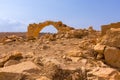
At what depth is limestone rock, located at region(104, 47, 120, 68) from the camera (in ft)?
22.2

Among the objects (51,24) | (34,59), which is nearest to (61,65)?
(34,59)

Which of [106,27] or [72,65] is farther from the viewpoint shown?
[106,27]

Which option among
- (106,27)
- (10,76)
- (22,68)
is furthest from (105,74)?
(106,27)

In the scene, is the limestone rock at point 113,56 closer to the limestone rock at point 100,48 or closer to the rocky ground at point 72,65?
the rocky ground at point 72,65

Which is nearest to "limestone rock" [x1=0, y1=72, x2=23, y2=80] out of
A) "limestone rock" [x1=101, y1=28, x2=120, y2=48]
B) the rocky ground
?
the rocky ground

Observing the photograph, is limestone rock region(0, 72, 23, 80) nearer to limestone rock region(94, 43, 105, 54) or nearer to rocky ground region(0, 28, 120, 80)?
rocky ground region(0, 28, 120, 80)

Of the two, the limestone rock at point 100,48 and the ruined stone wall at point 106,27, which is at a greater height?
the ruined stone wall at point 106,27

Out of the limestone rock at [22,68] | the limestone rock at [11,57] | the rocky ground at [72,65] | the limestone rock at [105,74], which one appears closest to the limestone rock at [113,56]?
the rocky ground at [72,65]

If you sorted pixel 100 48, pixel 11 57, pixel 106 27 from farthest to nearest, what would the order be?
pixel 106 27 < pixel 100 48 < pixel 11 57

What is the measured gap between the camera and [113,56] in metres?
6.77

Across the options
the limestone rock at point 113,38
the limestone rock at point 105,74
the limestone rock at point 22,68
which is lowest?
the limestone rock at point 105,74

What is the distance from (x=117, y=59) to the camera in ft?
22.2

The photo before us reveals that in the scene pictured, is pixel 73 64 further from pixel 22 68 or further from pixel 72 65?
pixel 22 68

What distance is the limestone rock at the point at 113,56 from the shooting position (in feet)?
22.2
